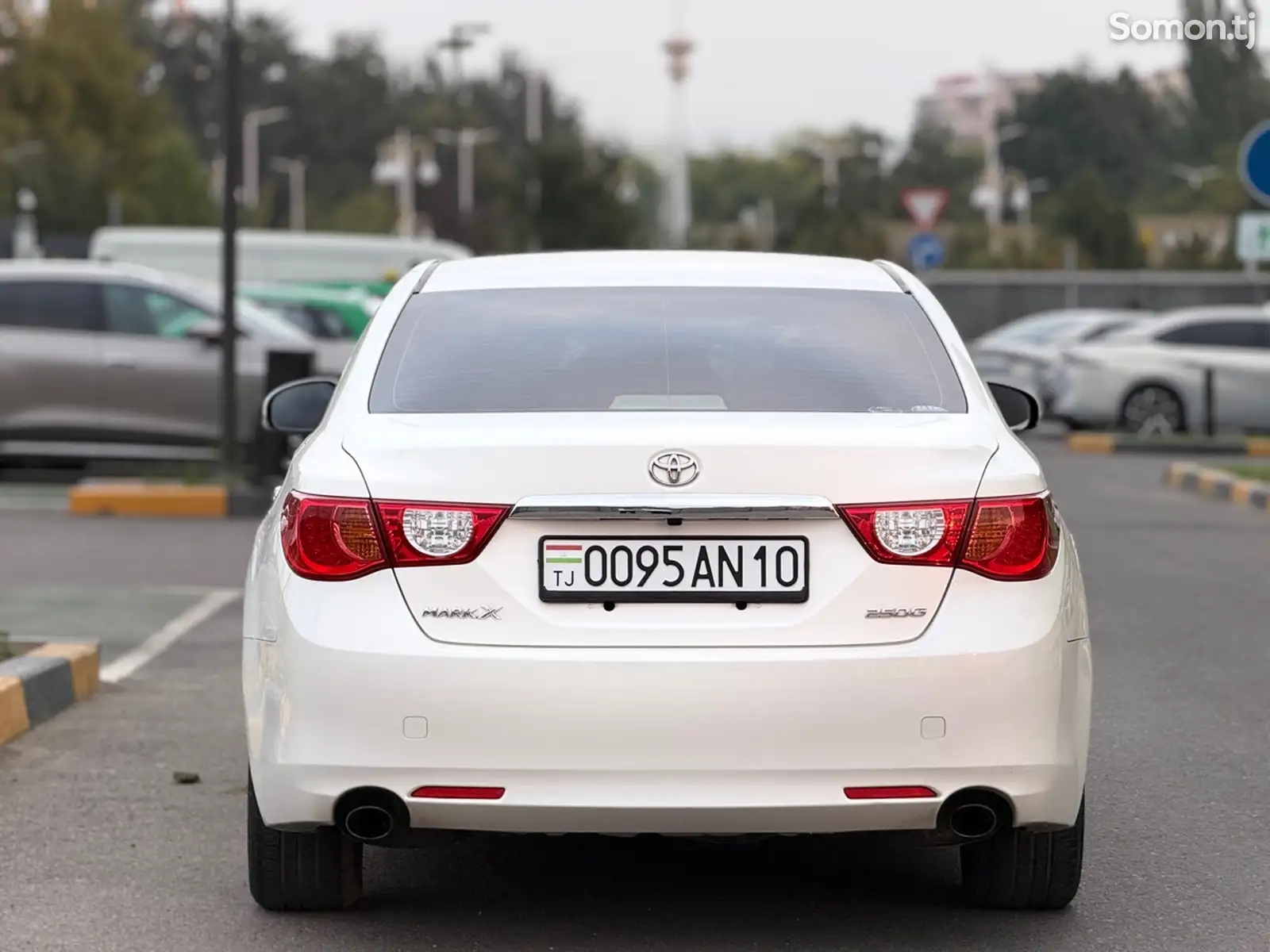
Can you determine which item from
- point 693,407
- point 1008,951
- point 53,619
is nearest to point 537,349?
point 693,407

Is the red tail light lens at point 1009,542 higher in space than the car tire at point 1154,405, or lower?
higher

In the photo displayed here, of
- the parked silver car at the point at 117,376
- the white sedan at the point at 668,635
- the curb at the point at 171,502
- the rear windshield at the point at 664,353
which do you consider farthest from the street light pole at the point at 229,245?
the white sedan at the point at 668,635

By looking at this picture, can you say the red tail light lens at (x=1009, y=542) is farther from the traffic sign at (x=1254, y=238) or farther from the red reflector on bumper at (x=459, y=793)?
the traffic sign at (x=1254, y=238)

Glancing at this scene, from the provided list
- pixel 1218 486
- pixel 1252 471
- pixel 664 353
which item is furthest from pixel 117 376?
pixel 664 353

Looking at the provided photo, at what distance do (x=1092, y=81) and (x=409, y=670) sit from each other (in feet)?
392

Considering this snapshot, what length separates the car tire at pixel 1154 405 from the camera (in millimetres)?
27188

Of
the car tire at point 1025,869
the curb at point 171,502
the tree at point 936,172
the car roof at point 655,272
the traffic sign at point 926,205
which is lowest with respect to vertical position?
the curb at point 171,502

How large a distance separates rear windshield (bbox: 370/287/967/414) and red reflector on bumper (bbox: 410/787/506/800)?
0.85 meters

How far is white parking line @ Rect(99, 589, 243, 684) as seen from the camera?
31.0 feet

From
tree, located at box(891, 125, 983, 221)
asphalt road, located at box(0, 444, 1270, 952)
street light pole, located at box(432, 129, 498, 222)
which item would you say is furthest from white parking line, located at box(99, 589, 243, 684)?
tree, located at box(891, 125, 983, 221)

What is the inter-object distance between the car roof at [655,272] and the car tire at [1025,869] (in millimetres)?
1383

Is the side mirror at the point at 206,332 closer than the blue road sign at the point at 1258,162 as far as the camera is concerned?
No

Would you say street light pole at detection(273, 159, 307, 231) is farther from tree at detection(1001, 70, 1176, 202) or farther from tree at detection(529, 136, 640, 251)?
tree at detection(529, 136, 640, 251)

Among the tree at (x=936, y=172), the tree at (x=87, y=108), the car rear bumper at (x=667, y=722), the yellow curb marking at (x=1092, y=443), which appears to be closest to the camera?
the car rear bumper at (x=667, y=722)
